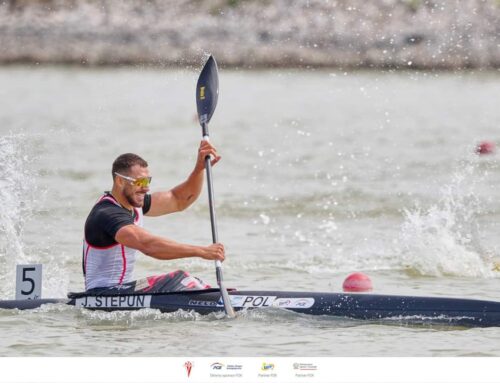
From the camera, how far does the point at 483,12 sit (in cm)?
4006

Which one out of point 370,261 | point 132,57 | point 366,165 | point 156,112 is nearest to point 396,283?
point 370,261

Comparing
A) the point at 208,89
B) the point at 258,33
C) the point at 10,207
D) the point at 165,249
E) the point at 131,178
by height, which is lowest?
the point at 165,249

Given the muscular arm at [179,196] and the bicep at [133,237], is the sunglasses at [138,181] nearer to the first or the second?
the bicep at [133,237]

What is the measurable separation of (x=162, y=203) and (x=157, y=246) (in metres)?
0.91

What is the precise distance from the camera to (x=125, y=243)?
789cm

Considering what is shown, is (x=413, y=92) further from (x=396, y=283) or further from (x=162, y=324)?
(x=162, y=324)

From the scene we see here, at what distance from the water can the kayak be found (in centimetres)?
7

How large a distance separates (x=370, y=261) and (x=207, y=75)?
2588 millimetres

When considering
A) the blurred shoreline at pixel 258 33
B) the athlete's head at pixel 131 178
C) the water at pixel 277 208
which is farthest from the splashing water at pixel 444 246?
the blurred shoreline at pixel 258 33

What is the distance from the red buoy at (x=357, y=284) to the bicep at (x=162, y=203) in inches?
59.2

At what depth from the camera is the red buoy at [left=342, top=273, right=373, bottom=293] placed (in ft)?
30.3
